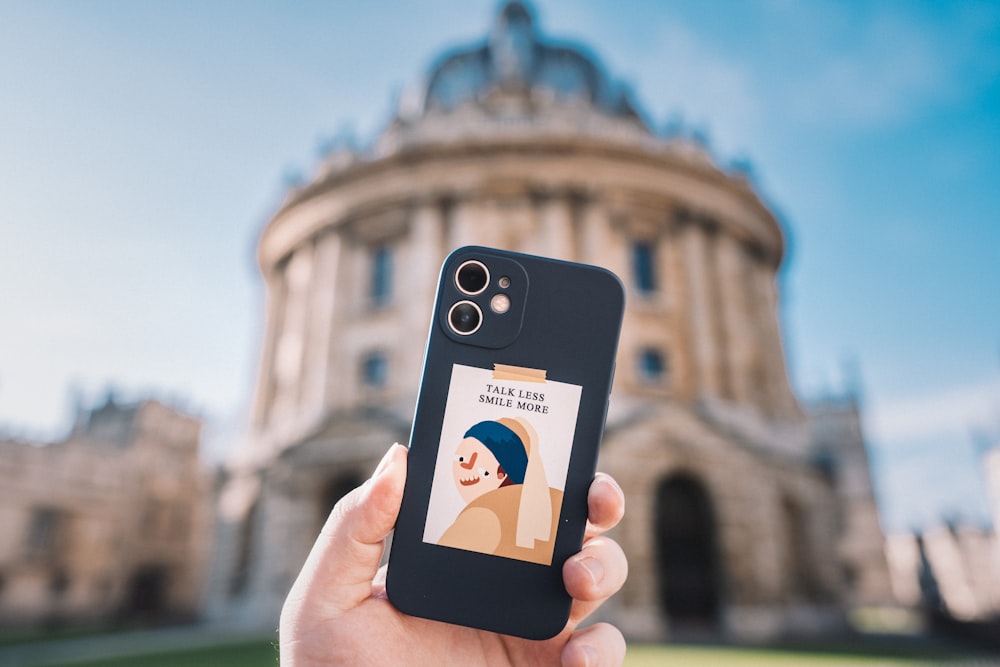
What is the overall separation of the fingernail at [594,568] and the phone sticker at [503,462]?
0.15 meters

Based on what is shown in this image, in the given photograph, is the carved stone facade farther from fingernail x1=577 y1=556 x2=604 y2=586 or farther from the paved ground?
fingernail x1=577 y1=556 x2=604 y2=586

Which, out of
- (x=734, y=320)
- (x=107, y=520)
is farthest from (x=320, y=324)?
(x=107, y=520)

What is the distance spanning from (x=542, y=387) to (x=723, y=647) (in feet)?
65.0

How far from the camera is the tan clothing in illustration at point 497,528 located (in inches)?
99.5

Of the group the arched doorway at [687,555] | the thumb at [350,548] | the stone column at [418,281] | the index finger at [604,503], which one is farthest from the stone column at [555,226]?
the thumb at [350,548]

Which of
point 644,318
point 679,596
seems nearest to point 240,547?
point 679,596

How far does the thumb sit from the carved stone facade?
38.1 meters

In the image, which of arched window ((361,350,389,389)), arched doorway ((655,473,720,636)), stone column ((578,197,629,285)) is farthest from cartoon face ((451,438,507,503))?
arched window ((361,350,389,389))

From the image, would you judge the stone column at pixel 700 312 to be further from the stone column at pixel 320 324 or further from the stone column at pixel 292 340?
the stone column at pixel 292 340

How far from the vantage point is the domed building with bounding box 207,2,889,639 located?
24.4 metres

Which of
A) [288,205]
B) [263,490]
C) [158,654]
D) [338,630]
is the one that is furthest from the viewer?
[288,205]

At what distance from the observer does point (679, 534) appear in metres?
25.4

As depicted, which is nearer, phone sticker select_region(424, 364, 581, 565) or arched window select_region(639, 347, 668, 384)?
phone sticker select_region(424, 364, 581, 565)

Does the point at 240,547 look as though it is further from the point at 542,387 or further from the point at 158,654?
the point at 542,387
